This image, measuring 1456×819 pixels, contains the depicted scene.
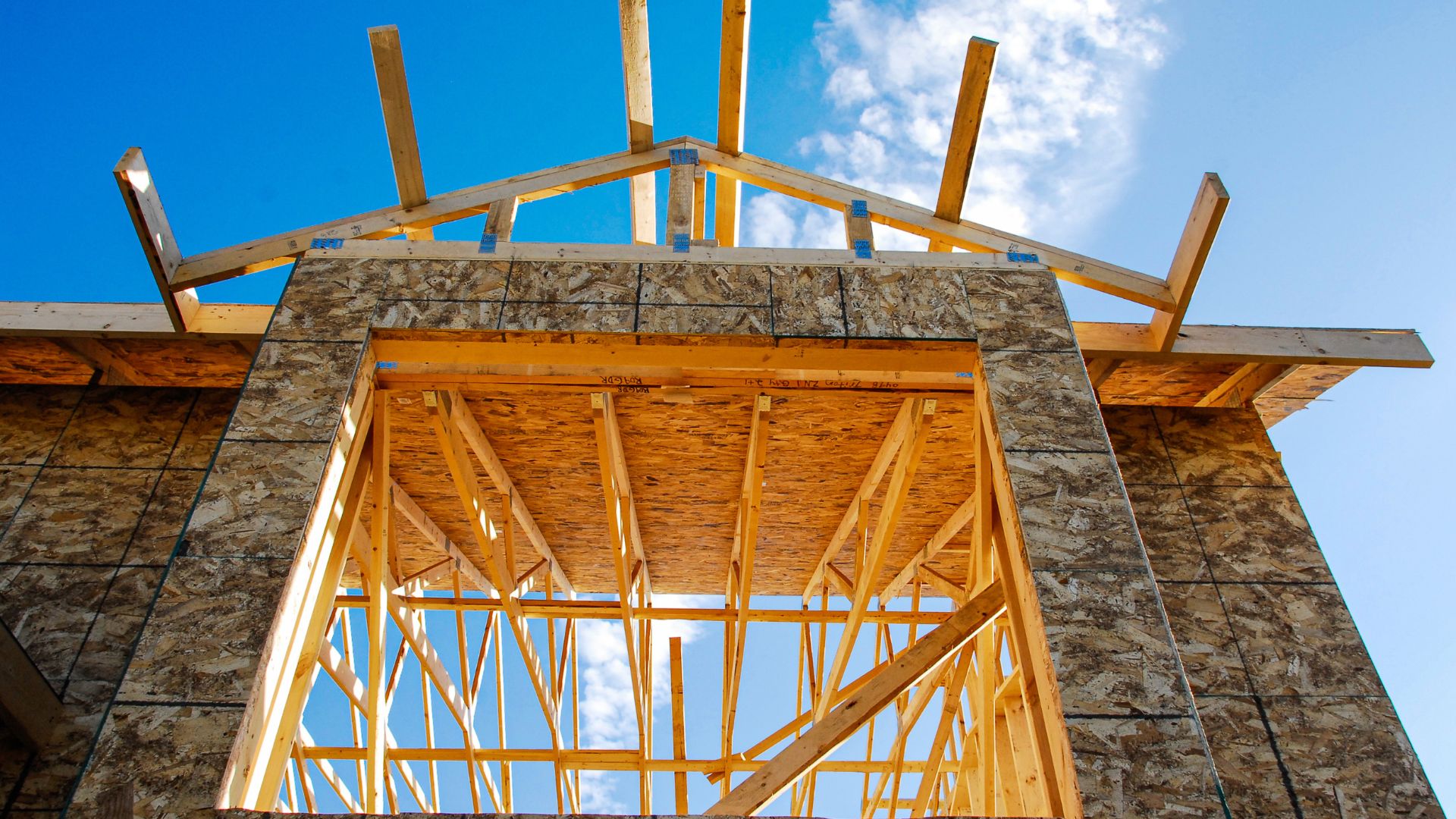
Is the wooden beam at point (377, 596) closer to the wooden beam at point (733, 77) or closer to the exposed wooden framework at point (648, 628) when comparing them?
the exposed wooden framework at point (648, 628)

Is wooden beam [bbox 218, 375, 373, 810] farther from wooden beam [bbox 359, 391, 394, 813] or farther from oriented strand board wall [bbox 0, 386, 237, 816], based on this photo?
oriented strand board wall [bbox 0, 386, 237, 816]

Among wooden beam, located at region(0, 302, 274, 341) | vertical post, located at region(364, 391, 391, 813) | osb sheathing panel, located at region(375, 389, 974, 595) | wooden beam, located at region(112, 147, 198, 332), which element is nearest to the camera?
wooden beam, located at region(112, 147, 198, 332)

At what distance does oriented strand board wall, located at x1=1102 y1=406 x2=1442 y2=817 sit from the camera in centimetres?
468

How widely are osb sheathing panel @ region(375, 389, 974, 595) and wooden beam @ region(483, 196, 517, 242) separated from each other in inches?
45.6

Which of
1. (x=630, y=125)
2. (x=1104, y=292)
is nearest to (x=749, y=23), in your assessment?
(x=630, y=125)

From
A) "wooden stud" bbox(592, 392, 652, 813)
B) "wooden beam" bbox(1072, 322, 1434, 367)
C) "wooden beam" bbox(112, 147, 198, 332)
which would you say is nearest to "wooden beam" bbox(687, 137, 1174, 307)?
"wooden beam" bbox(1072, 322, 1434, 367)

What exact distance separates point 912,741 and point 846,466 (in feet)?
104

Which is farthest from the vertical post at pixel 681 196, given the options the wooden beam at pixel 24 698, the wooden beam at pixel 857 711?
the wooden beam at pixel 24 698

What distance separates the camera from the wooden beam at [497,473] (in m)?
6.54

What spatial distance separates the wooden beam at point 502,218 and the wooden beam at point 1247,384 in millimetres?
5193

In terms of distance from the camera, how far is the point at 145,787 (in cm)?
335

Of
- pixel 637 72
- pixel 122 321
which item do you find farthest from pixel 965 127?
pixel 122 321

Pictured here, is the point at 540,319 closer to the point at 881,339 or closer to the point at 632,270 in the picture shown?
the point at 632,270

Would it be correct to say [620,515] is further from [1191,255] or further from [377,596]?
[1191,255]
